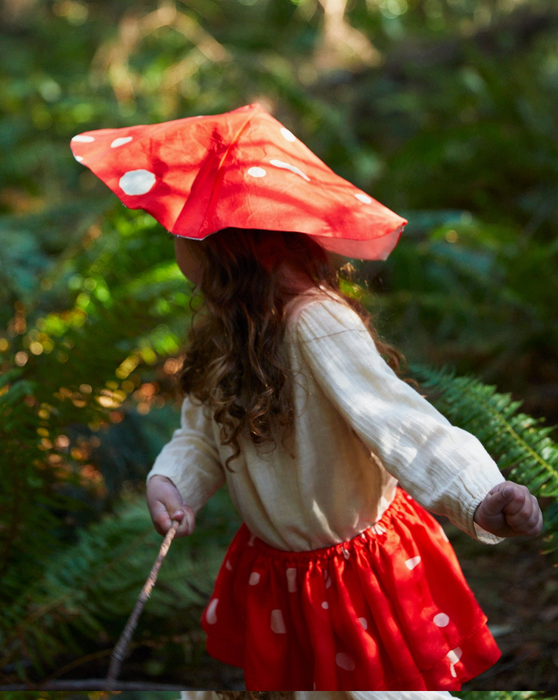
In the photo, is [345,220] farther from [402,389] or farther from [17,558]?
[17,558]

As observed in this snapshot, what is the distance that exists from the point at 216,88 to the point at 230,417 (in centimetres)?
516

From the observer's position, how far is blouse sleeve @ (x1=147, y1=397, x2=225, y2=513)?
1284 mm

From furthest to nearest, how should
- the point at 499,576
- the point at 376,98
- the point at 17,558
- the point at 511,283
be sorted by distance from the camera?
1. the point at 376,98
2. the point at 511,283
3. the point at 499,576
4. the point at 17,558

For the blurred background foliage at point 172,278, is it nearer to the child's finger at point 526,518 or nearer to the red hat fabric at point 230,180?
the red hat fabric at point 230,180

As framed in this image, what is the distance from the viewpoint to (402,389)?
1047mm

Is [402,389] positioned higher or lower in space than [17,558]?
higher

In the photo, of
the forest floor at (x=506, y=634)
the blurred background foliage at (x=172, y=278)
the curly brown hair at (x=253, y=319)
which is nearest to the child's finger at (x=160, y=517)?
the curly brown hair at (x=253, y=319)

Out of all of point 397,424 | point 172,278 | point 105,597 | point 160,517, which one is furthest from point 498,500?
point 172,278

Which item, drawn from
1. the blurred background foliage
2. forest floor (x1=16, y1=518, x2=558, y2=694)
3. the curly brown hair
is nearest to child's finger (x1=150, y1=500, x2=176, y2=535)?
the curly brown hair

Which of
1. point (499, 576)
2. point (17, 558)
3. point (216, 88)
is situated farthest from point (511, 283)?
point (216, 88)

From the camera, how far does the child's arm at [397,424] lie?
0.93 m

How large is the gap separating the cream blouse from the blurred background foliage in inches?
16.3

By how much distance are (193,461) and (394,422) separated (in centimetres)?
49

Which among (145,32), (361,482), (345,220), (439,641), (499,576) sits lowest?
(499,576)
